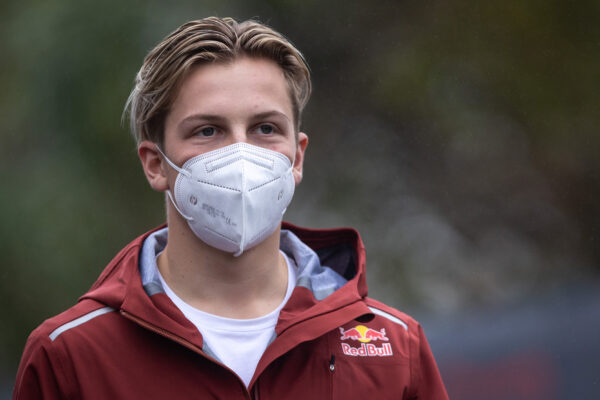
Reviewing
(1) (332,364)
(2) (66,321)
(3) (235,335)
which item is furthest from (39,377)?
(1) (332,364)

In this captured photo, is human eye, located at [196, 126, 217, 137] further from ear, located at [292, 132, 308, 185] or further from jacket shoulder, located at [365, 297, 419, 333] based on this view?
jacket shoulder, located at [365, 297, 419, 333]

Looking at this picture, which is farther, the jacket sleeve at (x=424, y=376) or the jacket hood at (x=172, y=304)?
the jacket sleeve at (x=424, y=376)

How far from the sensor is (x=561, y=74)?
579 cm

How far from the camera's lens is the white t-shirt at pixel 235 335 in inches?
87.2

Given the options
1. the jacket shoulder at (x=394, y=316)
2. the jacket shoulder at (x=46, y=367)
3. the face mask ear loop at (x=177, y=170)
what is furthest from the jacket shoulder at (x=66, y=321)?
the jacket shoulder at (x=394, y=316)

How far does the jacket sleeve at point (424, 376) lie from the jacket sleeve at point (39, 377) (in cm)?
115

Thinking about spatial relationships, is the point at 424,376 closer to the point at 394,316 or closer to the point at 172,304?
the point at 394,316

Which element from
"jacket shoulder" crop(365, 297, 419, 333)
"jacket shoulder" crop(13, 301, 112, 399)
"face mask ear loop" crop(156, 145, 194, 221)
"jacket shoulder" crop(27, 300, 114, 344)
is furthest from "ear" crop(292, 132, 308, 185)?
"jacket shoulder" crop(13, 301, 112, 399)

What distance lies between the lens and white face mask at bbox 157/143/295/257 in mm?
2244

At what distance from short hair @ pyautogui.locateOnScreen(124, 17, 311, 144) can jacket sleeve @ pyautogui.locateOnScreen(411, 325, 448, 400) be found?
3.00 ft

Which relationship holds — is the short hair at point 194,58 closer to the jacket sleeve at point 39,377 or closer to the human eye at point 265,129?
the human eye at point 265,129

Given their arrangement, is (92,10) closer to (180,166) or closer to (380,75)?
(380,75)

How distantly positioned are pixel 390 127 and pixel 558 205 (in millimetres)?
1548

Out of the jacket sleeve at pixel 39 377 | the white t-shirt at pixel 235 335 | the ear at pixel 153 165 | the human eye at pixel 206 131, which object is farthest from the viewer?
the ear at pixel 153 165
